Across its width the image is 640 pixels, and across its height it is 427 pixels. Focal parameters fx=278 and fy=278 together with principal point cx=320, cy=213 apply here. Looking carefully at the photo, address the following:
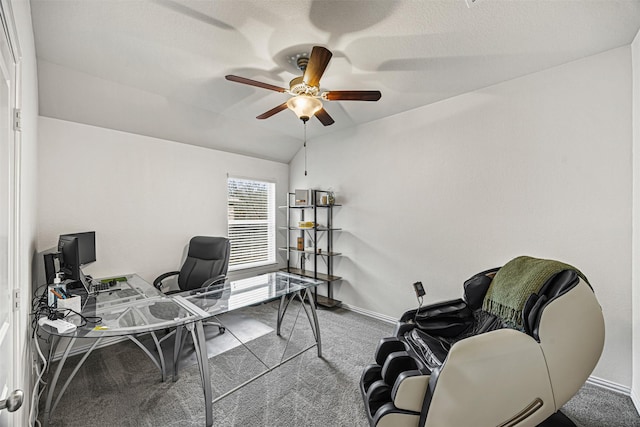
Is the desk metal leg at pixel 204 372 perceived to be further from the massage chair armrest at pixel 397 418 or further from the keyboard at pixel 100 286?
the keyboard at pixel 100 286

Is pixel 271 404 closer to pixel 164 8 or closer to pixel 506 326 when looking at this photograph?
pixel 506 326

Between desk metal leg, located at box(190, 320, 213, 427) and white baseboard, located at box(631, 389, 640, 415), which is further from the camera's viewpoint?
white baseboard, located at box(631, 389, 640, 415)

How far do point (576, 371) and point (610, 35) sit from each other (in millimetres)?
2330

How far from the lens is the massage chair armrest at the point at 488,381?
4.26 feet

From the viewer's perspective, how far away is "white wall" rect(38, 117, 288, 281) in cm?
271

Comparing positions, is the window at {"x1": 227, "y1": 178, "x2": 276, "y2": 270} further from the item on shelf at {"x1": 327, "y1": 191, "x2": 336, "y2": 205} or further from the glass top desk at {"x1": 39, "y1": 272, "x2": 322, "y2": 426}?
the glass top desk at {"x1": 39, "y1": 272, "x2": 322, "y2": 426}

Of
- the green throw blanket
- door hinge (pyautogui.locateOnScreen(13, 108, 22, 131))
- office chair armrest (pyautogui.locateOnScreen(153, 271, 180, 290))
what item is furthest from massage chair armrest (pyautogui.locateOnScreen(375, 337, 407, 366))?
office chair armrest (pyautogui.locateOnScreen(153, 271, 180, 290))

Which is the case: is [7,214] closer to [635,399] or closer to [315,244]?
[315,244]

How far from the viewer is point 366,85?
276cm

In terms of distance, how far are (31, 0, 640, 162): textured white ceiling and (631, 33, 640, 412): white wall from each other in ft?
0.87

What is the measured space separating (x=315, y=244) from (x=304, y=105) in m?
2.34

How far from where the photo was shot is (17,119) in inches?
49.8

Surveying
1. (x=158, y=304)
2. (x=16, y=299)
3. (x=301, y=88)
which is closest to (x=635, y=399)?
(x=301, y=88)

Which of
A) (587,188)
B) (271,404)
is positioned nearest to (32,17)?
(271,404)
